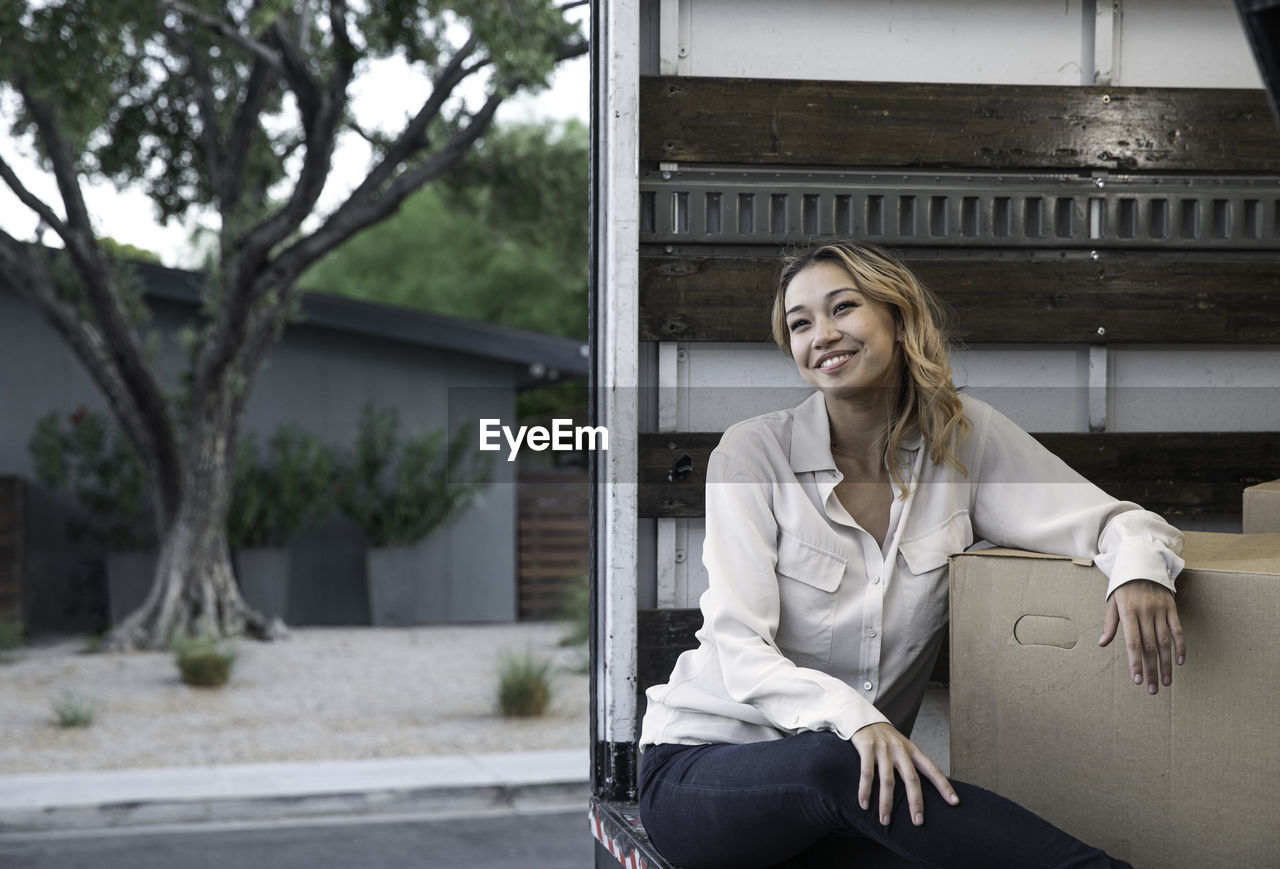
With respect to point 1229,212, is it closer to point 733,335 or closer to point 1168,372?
point 1168,372

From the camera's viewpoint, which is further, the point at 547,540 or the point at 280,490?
the point at 547,540

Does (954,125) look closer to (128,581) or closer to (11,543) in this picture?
(128,581)

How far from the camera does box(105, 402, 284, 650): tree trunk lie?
11359 mm

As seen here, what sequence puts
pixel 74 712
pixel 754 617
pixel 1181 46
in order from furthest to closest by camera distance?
pixel 74 712 < pixel 1181 46 < pixel 754 617

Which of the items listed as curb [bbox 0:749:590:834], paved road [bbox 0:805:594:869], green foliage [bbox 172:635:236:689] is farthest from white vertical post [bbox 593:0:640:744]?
green foliage [bbox 172:635:236:689]

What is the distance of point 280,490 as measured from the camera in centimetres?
1279

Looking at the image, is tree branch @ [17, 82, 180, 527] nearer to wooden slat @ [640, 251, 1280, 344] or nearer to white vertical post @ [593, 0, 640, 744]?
white vertical post @ [593, 0, 640, 744]

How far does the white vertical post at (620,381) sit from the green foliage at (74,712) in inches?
283

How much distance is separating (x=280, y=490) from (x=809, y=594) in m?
11.3

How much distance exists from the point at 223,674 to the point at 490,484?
13.7 feet

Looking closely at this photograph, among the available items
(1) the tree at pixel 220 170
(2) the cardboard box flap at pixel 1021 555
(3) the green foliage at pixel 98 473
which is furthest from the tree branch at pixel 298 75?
(2) the cardboard box flap at pixel 1021 555

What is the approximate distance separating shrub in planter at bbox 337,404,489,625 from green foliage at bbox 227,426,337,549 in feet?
0.95

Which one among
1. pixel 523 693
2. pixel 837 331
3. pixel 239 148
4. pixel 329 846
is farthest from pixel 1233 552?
pixel 239 148

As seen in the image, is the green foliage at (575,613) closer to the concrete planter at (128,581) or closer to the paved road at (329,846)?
the concrete planter at (128,581)
